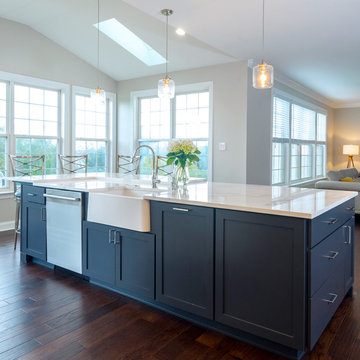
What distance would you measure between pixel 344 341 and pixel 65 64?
219 inches

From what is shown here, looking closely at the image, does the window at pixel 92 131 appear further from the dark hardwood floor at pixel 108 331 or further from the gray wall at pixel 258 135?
the dark hardwood floor at pixel 108 331

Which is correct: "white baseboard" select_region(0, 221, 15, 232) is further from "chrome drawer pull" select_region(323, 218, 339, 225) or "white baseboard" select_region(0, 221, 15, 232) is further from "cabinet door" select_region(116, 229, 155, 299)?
"chrome drawer pull" select_region(323, 218, 339, 225)

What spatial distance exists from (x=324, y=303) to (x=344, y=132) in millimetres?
9144

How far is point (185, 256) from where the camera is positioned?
2281mm

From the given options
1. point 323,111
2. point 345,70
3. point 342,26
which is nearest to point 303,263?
point 342,26

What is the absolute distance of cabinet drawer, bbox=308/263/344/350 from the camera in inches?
74.0

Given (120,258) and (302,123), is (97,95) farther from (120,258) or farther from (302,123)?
(302,123)

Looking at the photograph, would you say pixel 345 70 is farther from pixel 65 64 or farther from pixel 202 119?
pixel 65 64

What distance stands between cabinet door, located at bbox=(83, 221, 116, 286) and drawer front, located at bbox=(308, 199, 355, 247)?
1479 millimetres

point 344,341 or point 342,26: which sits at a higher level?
point 342,26

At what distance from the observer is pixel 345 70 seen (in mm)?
6008

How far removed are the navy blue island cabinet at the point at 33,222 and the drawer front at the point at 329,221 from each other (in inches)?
97.7

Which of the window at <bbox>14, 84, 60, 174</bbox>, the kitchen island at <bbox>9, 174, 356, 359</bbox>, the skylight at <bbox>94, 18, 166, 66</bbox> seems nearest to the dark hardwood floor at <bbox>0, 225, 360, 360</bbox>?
the kitchen island at <bbox>9, 174, 356, 359</bbox>

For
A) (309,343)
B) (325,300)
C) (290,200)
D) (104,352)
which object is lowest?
(104,352)
